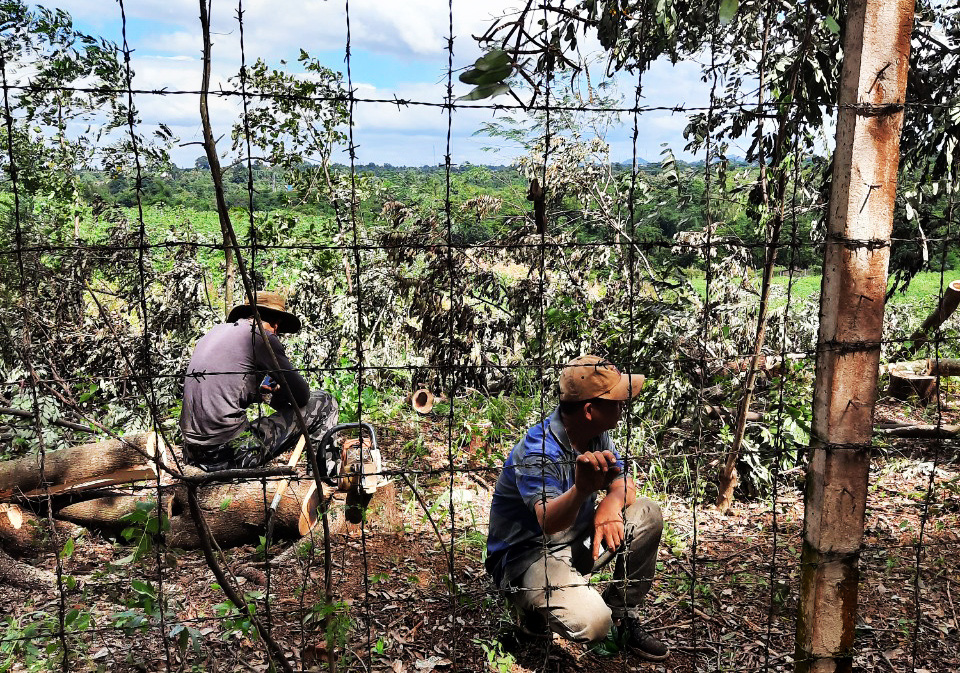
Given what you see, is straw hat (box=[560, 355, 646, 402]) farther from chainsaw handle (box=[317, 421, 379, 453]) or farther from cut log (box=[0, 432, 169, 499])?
cut log (box=[0, 432, 169, 499])

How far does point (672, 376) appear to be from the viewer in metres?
4.98

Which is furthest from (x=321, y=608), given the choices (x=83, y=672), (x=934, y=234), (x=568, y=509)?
(x=934, y=234)

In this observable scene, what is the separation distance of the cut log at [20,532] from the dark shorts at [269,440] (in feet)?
2.87

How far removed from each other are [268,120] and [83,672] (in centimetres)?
410

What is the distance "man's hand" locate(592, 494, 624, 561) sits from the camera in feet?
9.40

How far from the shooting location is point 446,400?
20.9ft

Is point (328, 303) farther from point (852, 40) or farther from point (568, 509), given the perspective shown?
point (852, 40)

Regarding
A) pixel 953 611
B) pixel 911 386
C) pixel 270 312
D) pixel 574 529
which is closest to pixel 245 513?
pixel 270 312

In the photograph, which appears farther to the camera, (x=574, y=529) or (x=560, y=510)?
(x=574, y=529)

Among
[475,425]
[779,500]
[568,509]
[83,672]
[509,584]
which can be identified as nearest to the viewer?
[568,509]

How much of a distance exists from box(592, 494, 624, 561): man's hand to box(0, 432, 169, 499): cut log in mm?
2775

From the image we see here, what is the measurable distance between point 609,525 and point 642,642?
56cm

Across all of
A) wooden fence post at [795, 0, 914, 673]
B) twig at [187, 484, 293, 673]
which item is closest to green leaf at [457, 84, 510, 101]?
wooden fence post at [795, 0, 914, 673]

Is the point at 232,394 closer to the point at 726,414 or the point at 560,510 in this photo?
the point at 560,510
